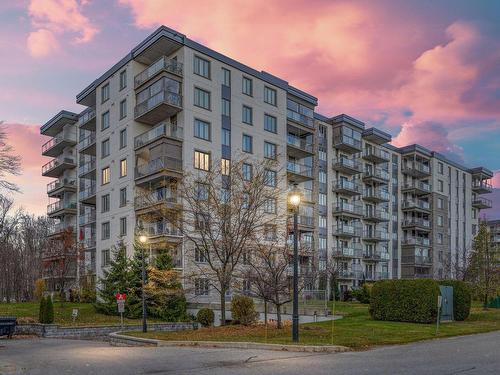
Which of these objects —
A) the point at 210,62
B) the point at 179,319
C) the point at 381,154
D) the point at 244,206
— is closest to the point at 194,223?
the point at 244,206

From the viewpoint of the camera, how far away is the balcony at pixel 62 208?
61281 mm

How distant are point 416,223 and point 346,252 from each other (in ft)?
58.2

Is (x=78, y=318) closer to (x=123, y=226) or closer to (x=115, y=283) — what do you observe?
(x=115, y=283)

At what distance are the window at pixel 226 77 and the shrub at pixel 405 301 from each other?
74.2ft

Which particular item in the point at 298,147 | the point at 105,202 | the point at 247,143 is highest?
the point at 298,147

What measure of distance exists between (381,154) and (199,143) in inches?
1365

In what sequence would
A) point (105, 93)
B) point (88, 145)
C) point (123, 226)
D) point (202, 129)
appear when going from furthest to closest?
point (88, 145) → point (105, 93) → point (123, 226) → point (202, 129)

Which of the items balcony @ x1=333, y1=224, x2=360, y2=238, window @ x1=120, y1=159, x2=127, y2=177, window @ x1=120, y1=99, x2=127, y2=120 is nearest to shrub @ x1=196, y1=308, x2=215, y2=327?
window @ x1=120, y1=159, x2=127, y2=177

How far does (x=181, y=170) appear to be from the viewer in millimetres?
41594

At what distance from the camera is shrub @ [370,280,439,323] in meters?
29.7

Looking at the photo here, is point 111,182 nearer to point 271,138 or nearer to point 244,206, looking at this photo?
point 271,138

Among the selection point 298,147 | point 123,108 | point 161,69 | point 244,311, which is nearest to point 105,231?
point 123,108

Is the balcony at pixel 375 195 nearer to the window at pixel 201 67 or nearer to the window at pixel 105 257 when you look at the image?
the window at pixel 201 67

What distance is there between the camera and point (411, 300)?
3006 cm
